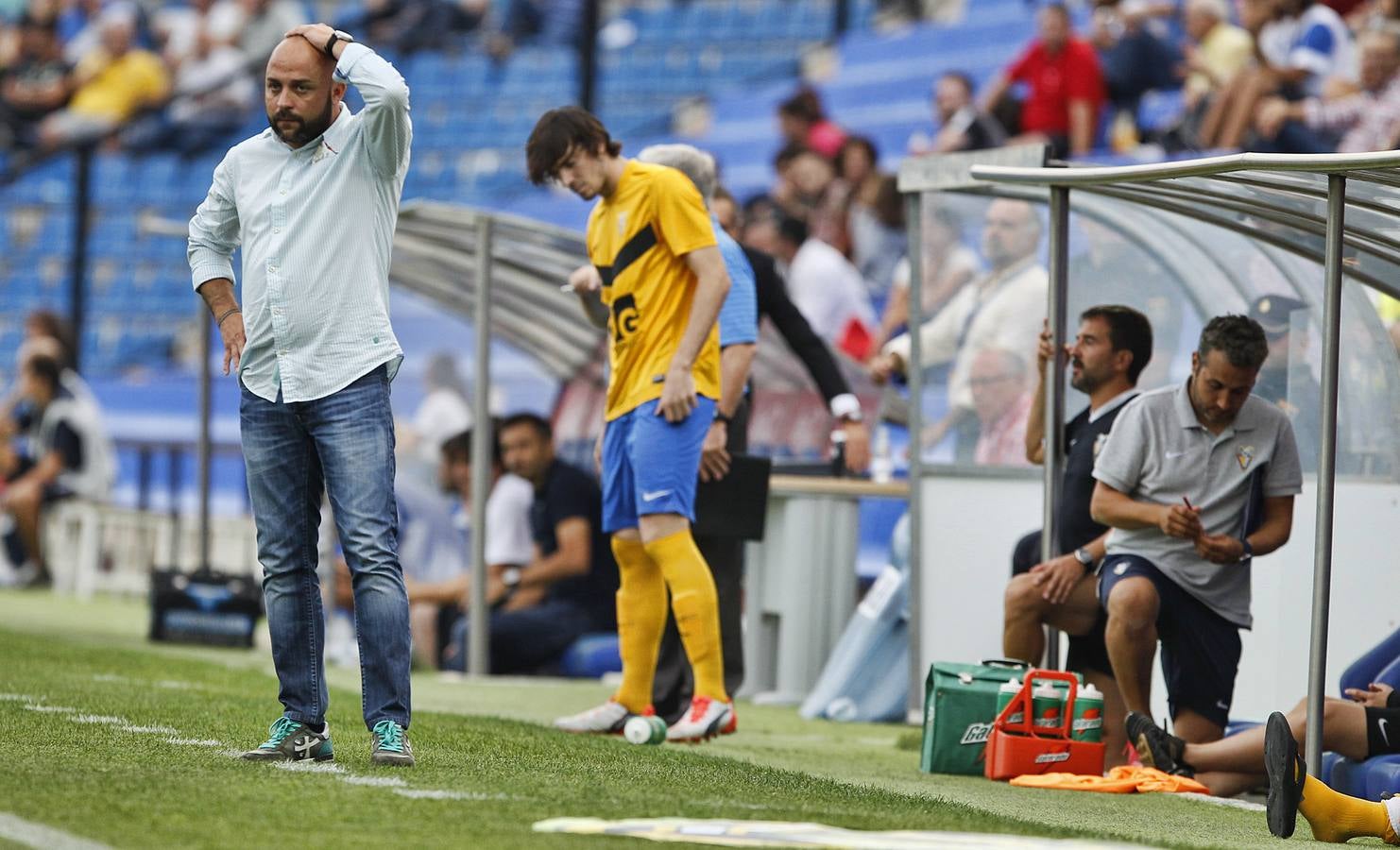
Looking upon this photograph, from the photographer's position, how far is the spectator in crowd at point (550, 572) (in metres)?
10.6

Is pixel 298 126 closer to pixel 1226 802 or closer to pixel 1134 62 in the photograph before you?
pixel 1226 802

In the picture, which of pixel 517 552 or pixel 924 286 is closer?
pixel 924 286

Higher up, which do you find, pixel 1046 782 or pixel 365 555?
pixel 365 555

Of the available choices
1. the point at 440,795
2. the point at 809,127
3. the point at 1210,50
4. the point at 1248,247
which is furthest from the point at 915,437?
the point at 809,127

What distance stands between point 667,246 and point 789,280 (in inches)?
317

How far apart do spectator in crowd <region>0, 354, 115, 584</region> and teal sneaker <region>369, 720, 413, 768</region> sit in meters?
12.6

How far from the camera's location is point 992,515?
8.73m

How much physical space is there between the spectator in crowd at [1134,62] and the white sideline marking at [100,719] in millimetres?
10791

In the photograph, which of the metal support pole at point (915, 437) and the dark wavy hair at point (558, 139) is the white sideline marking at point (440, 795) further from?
the metal support pole at point (915, 437)

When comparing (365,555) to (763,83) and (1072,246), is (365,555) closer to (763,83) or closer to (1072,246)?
(1072,246)

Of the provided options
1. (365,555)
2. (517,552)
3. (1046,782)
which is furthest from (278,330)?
(517,552)

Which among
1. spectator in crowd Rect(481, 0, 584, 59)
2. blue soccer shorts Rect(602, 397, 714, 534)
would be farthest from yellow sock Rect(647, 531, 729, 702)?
spectator in crowd Rect(481, 0, 584, 59)

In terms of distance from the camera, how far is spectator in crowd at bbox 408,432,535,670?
36.9ft

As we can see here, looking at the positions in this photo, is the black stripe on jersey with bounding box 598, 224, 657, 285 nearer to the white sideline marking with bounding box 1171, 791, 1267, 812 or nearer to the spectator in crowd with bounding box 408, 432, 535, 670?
the white sideline marking with bounding box 1171, 791, 1267, 812
